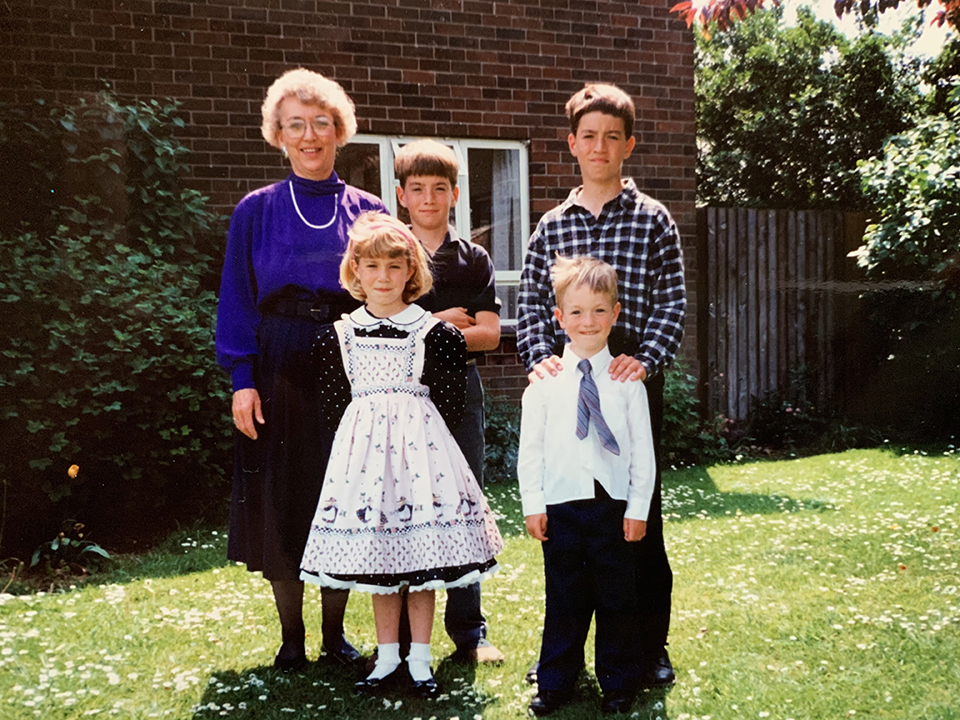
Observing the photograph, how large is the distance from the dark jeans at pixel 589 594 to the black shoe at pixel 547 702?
0.05 ft

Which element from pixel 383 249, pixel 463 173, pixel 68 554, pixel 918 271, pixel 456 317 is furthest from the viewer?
pixel 918 271

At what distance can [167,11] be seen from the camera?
6805 mm

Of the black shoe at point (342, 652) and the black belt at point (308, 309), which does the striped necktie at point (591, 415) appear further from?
the black shoe at point (342, 652)

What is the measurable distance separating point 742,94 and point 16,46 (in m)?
13.3

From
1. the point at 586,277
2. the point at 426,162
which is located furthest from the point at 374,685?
the point at 426,162

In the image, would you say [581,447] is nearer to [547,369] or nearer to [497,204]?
[547,369]

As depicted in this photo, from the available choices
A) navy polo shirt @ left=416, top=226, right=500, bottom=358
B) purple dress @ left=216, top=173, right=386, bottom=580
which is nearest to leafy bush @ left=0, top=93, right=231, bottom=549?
purple dress @ left=216, top=173, right=386, bottom=580

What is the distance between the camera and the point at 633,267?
3.07 m

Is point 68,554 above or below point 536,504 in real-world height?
below

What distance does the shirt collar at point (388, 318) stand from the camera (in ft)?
10.1

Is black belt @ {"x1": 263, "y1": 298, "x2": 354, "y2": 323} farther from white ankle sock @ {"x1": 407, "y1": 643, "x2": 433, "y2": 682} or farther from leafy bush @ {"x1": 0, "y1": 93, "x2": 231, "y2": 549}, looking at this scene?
leafy bush @ {"x1": 0, "y1": 93, "x2": 231, "y2": 549}

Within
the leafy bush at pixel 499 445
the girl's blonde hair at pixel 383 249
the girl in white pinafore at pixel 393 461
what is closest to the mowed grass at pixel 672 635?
the girl in white pinafore at pixel 393 461

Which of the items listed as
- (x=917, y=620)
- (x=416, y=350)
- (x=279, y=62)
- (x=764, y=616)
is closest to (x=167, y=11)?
(x=279, y=62)

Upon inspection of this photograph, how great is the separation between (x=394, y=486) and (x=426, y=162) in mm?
1120
